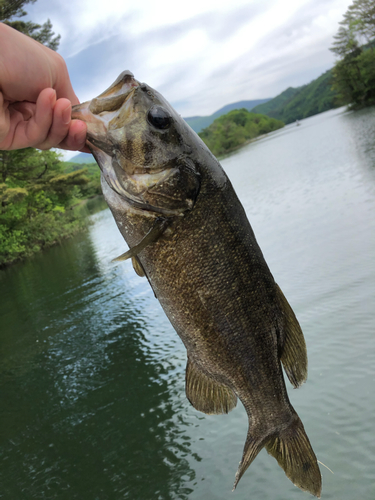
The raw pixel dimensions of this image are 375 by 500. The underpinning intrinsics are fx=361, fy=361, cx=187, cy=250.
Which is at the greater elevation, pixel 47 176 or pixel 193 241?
pixel 47 176

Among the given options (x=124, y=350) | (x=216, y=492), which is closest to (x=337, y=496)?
(x=216, y=492)

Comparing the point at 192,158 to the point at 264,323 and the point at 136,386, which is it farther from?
the point at 136,386

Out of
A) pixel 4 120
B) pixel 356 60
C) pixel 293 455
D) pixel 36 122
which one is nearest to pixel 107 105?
pixel 36 122

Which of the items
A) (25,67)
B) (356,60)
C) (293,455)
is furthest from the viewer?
(356,60)

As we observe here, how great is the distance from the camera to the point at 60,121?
5.96ft

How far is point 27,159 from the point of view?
3020 centimetres

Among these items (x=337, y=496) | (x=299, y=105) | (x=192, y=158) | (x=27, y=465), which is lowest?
(x=337, y=496)

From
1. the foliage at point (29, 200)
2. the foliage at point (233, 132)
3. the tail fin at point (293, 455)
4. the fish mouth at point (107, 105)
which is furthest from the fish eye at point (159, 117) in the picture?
the foliage at point (233, 132)

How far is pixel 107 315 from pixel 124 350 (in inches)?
96.8

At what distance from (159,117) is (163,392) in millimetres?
5231

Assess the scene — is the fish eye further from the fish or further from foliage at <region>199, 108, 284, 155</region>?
foliage at <region>199, 108, 284, 155</region>

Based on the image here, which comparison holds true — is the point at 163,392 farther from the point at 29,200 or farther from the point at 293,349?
the point at 29,200

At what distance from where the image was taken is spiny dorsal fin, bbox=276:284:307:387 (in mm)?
2168

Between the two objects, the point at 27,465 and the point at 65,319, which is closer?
the point at 27,465
